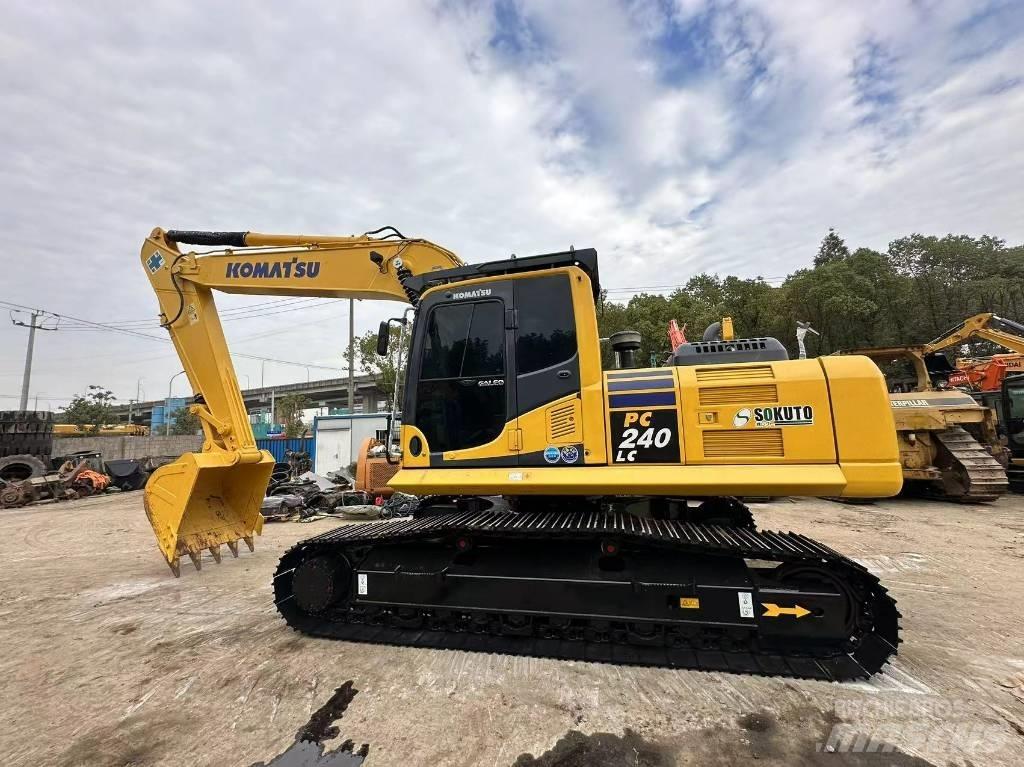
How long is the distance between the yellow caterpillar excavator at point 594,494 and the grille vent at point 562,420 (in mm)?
24

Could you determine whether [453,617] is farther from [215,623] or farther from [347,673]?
[215,623]

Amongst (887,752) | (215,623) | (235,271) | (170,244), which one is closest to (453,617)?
(215,623)

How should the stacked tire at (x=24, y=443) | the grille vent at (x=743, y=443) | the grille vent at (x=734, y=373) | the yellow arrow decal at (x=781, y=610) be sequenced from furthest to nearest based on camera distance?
1. the stacked tire at (x=24, y=443)
2. the grille vent at (x=734, y=373)
3. the grille vent at (x=743, y=443)
4. the yellow arrow decal at (x=781, y=610)

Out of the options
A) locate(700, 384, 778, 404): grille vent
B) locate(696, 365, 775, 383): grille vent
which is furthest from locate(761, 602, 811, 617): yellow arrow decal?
locate(696, 365, 775, 383): grille vent

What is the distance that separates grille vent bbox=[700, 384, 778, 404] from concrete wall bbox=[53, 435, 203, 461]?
82.9ft

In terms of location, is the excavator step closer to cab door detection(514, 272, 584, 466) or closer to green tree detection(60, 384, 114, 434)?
cab door detection(514, 272, 584, 466)

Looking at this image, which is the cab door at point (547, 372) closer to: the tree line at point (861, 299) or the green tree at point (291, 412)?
the tree line at point (861, 299)

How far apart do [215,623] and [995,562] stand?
A: 9.17 m

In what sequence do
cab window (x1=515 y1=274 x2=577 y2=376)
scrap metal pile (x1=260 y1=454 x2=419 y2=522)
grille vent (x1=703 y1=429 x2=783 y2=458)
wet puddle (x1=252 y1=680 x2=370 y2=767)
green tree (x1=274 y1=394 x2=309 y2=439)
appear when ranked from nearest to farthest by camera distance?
wet puddle (x1=252 y1=680 x2=370 y2=767), grille vent (x1=703 y1=429 x2=783 y2=458), cab window (x1=515 y1=274 x2=577 y2=376), scrap metal pile (x1=260 y1=454 x2=419 y2=522), green tree (x1=274 y1=394 x2=309 y2=439)

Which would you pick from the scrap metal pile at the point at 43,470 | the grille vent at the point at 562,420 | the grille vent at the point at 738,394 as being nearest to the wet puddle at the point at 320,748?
the grille vent at the point at 562,420

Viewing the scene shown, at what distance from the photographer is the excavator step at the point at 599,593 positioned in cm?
336

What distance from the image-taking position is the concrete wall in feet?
76.8

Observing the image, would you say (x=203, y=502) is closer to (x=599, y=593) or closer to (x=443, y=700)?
(x=443, y=700)

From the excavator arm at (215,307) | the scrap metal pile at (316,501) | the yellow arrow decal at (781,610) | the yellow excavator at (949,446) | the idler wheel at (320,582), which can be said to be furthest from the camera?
the scrap metal pile at (316,501)
